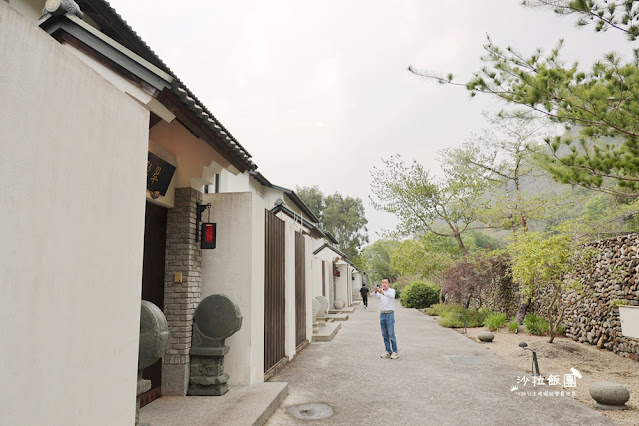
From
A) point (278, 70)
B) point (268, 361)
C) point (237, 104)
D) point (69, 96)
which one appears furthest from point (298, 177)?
point (69, 96)

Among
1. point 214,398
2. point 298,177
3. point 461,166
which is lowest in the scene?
point 214,398

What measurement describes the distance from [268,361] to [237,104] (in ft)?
49.6

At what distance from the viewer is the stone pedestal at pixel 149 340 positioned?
316 centimetres

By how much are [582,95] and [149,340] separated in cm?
584

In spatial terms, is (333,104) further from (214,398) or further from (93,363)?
(93,363)

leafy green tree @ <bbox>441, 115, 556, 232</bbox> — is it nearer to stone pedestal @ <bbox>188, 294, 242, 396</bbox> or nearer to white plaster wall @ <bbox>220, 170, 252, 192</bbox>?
white plaster wall @ <bbox>220, 170, 252, 192</bbox>

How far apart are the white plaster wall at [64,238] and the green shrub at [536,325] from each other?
1090cm

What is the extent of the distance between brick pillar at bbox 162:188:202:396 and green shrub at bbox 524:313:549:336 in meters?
9.49

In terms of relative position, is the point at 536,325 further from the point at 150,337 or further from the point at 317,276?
the point at 150,337

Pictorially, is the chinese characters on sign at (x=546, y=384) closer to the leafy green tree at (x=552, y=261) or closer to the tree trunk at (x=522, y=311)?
the leafy green tree at (x=552, y=261)

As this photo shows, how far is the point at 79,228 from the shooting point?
2.32 metres

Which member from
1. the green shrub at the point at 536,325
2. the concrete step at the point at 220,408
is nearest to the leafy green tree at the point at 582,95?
the concrete step at the point at 220,408

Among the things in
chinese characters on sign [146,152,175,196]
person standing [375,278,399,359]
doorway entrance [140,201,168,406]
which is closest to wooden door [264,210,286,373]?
doorway entrance [140,201,168,406]

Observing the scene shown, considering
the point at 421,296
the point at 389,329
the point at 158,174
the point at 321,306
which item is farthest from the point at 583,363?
the point at 421,296
